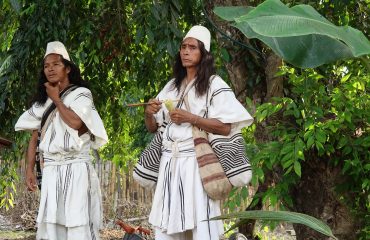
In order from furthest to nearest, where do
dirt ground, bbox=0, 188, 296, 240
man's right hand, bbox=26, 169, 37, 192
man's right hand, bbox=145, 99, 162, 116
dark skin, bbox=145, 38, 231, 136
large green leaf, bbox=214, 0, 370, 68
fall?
dirt ground, bbox=0, 188, 296, 240, man's right hand, bbox=26, 169, 37, 192, man's right hand, bbox=145, 99, 162, 116, dark skin, bbox=145, 38, 231, 136, large green leaf, bbox=214, 0, 370, 68

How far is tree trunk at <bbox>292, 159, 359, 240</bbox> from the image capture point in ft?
21.1

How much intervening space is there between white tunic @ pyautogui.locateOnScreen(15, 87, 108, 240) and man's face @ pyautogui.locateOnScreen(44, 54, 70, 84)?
6.2 inches

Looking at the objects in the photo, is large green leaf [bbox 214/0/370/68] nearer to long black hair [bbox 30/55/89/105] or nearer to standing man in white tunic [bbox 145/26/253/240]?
standing man in white tunic [bbox 145/26/253/240]

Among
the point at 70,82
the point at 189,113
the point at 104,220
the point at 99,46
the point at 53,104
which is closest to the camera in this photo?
the point at 189,113

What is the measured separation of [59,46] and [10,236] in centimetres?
631

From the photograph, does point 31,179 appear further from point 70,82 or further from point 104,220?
point 104,220

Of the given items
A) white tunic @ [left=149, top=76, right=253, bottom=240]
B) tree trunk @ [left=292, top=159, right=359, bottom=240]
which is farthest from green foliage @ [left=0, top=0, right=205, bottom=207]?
tree trunk @ [left=292, top=159, right=359, bottom=240]

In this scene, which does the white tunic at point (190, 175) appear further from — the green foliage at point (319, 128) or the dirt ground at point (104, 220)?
the dirt ground at point (104, 220)

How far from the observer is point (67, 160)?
5.42 metres

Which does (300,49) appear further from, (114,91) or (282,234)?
(282,234)

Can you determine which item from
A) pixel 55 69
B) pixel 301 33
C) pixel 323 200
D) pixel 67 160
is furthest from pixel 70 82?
pixel 301 33

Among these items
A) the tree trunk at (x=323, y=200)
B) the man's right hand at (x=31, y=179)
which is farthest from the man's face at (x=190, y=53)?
the tree trunk at (x=323, y=200)


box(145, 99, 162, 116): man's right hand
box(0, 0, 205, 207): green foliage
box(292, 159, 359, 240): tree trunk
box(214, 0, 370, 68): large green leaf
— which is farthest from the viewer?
box(292, 159, 359, 240): tree trunk

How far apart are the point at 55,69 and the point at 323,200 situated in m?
2.33
